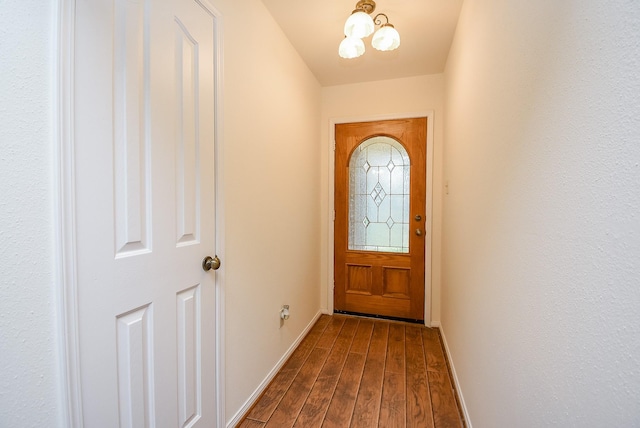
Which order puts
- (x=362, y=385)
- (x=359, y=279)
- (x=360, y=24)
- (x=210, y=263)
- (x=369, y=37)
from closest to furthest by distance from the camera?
(x=210, y=263), (x=360, y=24), (x=362, y=385), (x=369, y=37), (x=359, y=279)

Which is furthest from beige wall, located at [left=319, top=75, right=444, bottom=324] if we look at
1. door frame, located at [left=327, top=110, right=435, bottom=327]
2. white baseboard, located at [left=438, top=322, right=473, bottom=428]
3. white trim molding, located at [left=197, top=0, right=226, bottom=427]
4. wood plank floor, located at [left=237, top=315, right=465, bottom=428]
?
white trim molding, located at [left=197, top=0, right=226, bottom=427]

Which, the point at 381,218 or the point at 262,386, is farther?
the point at 381,218

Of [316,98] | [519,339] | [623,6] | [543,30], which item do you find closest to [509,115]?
[543,30]

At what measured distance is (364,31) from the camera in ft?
5.08

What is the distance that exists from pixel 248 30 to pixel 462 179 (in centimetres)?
159

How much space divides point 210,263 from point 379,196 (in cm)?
198

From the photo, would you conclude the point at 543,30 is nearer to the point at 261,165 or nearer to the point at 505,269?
the point at 505,269

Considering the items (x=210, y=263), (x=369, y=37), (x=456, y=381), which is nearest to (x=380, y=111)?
(x=369, y=37)

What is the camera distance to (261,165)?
5.61 ft

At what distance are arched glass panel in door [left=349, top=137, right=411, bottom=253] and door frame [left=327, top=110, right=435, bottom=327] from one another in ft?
0.64

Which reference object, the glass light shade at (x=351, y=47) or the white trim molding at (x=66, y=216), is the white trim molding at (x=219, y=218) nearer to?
the white trim molding at (x=66, y=216)

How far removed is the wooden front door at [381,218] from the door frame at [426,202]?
4cm

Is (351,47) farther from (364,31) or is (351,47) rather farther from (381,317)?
(381,317)

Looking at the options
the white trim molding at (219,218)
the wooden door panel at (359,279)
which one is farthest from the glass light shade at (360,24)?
the wooden door panel at (359,279)
